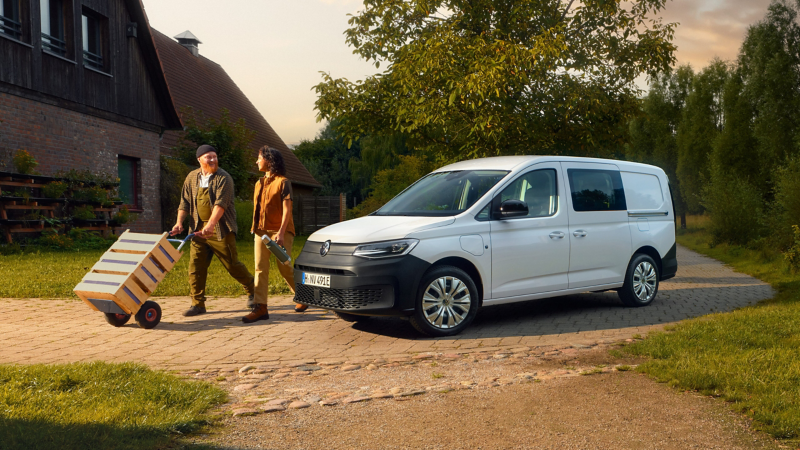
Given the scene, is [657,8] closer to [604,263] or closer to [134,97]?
[604,263]

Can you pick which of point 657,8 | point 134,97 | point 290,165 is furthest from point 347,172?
point 657,8

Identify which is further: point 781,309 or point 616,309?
point 616,309

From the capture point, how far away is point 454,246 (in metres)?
7.18

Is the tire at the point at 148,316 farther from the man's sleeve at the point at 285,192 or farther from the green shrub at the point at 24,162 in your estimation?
the green shrub at the point at 24,162

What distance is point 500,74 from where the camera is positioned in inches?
444

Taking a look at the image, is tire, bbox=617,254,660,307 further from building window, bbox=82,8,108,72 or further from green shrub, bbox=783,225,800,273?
building window, bbox=82,8,108,72

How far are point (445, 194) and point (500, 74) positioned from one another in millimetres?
3926

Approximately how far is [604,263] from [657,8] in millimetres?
7327

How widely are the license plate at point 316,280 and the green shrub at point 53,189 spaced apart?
38.2ft

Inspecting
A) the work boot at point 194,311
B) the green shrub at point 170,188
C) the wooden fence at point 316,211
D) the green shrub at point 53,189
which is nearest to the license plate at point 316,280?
the work boot at point 194,311

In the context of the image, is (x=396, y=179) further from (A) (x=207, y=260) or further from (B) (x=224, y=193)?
(B) (x=224, y=193)

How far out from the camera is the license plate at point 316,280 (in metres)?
7.13

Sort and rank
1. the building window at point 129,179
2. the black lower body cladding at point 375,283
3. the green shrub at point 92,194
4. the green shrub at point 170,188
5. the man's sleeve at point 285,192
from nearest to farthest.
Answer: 1. the black lower body cladding at point 375,283
2. the man's sleeve at point 285,192
3. the green shrub at point 92,194
4. the building window at point 129,179
5. the green shrub at point 170,188

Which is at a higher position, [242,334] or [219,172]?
[219,172]
